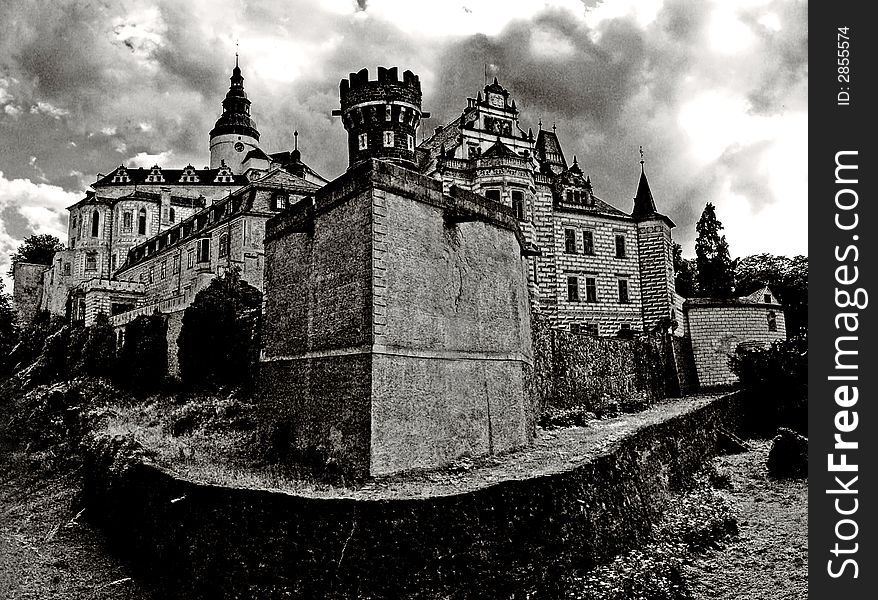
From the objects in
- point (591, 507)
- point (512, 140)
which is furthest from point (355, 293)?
point (512, 140)

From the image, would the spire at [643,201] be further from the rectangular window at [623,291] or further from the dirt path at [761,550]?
the dirt path at [761,550]

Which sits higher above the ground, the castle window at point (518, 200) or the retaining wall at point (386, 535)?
the castle window at point (518, 200)

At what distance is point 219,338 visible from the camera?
24734mm

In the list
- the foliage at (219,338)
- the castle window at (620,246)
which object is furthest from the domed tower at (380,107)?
the castle window at (620,246)

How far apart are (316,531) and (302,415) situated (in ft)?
13.7

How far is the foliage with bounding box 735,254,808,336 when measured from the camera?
42.9 m

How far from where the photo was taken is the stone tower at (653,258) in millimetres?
37750

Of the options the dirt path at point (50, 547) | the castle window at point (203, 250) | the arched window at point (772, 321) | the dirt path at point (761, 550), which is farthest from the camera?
the castle window at point (203, 250)

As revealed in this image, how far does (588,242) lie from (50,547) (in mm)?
30558

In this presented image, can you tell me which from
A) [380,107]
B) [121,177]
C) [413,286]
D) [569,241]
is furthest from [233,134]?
[413,286]

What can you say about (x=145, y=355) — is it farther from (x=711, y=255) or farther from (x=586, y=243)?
(x=711, y=255)

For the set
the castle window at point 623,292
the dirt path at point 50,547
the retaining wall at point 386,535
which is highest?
the castle window at point 623,292

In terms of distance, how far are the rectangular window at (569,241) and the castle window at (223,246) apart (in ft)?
68.6
